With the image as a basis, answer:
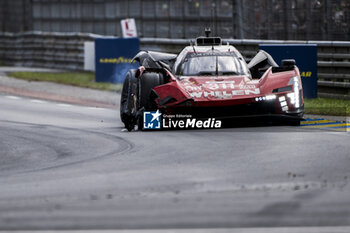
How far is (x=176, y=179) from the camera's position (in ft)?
27.2

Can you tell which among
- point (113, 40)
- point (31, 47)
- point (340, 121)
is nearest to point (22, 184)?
point (340, 121)

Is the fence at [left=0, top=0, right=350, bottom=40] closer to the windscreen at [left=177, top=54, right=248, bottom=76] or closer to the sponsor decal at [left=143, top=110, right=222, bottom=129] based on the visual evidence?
the windscreen at [left=177, top=54, right=248, bottom=76]

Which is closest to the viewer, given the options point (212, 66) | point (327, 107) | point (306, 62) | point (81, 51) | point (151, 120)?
point (151, 120)

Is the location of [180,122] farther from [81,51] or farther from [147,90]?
[81,51]

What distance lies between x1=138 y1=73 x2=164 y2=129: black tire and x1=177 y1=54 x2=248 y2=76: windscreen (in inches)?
30.6

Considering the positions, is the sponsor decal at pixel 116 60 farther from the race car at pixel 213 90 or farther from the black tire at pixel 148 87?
the black tire at pixel 148 87

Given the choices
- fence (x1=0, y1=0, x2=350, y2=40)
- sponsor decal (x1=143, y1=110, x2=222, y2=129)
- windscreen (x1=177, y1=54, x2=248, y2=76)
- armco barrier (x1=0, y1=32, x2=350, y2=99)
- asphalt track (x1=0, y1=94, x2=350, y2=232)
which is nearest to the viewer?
asphalt track (x1=0, y1=94, x2=350, y2=232)

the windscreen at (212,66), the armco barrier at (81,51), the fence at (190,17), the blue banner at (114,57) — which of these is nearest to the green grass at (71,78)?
the blue banner at (114,57)

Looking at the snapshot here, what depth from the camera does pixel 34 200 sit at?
7395 millimetres

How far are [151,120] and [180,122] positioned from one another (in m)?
0.48

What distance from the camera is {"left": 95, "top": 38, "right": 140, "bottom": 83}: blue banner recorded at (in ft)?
83.9

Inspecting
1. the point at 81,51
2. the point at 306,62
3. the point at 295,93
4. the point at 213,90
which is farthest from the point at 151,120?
the point at 81,51

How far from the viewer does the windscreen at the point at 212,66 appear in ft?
45.3

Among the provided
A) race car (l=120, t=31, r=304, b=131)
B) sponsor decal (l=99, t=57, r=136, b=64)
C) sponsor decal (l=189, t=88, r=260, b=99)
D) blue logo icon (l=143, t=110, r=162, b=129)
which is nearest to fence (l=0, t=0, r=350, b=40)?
race car (l=120, t=31, r=304, b=131)
